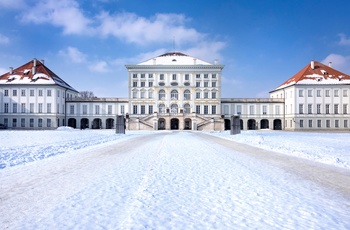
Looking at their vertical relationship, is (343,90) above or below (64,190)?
above

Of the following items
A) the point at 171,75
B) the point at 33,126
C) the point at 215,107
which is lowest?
the point at 33,126

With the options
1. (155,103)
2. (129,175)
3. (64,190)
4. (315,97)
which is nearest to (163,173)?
(129,175)

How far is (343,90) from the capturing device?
59.8m

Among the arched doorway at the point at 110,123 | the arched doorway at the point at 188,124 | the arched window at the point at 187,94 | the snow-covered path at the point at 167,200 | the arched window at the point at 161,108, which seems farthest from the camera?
the arched doorway at the point at 110,123

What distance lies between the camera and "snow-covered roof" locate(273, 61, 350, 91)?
59688mm

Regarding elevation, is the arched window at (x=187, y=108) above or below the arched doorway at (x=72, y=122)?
above

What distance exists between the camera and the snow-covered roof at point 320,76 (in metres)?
59.7

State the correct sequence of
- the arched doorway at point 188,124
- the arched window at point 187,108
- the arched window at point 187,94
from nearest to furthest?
the arched doorway at point 188,124
the arched window at point 187,108
the arched window at point 187,94

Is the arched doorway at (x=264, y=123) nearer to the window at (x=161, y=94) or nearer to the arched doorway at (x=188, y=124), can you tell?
the arched doorway at (x=188, y=124)

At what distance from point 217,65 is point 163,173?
5972 centimetres

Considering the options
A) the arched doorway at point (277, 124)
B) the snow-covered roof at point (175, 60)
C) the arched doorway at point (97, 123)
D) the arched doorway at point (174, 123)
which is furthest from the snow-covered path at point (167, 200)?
the arched doorway at point (277, 124)

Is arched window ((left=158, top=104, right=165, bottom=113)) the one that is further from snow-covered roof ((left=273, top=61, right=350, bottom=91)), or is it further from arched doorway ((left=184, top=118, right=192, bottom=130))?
snow-covered roof ((left=273, top=61, right=350, bottom=91))

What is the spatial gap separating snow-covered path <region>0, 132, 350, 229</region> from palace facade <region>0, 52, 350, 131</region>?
49407 millimetres

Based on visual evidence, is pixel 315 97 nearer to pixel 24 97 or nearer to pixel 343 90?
pixel 343 90
